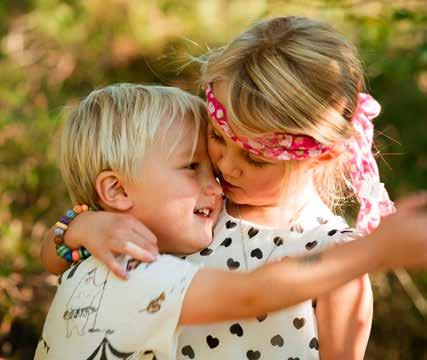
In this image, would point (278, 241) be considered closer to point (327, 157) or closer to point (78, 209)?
point (327, 157)

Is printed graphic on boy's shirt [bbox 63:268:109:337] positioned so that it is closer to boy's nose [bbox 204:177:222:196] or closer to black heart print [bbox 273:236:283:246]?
boy's nose [bbox 204:177:222:196]

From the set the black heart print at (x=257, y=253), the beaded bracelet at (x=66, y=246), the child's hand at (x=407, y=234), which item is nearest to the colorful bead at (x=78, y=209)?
the beaded bracelet at (x=66, y=246)

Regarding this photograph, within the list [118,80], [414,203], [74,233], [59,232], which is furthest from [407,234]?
[118,80]

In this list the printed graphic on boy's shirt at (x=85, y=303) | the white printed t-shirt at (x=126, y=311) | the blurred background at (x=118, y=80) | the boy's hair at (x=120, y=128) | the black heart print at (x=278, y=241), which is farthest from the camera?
the blurred background at (x=118, y=80)

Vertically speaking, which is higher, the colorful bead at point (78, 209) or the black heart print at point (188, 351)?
the colorful bead at point (78, 209)

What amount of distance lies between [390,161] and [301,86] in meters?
3.94

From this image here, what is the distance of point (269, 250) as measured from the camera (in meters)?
3.06

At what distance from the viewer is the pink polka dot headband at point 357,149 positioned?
9.46ft

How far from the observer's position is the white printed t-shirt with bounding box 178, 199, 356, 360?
2.98 meters

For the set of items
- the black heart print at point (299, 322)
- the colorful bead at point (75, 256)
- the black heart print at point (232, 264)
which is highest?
the colorful bead at point (75, 256)

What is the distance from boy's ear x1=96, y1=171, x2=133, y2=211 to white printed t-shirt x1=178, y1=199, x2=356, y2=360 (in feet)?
0.97

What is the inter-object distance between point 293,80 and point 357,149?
0.34 metres

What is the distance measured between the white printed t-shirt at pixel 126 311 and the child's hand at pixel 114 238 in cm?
3

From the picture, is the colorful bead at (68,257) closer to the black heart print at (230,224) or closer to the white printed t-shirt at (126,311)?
the white printed t-shirt at (126,311)
